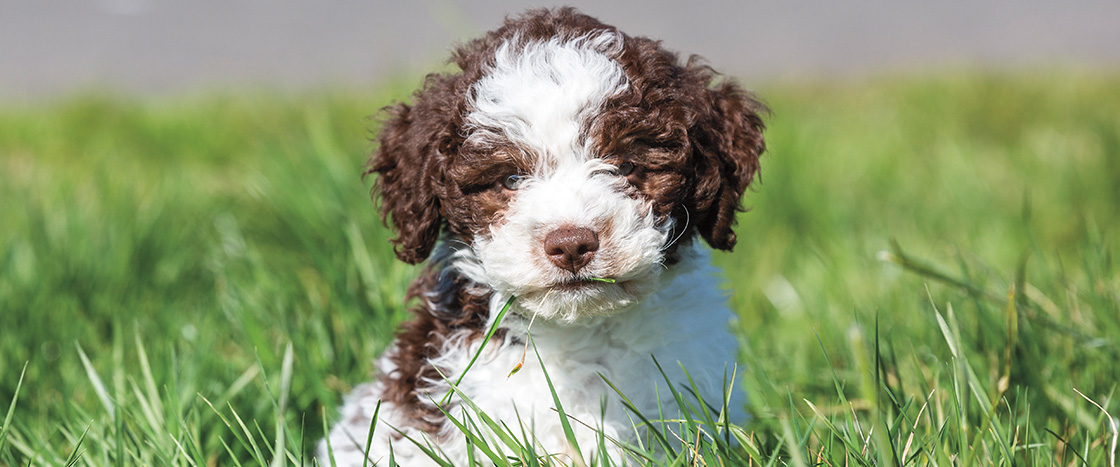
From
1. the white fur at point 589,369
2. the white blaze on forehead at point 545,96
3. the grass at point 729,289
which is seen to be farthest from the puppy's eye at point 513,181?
the grass at point 729,289

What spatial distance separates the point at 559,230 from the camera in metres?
2.69

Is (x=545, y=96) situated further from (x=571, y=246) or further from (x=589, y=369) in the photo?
(x=589, y=369)

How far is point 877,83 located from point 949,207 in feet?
18.5

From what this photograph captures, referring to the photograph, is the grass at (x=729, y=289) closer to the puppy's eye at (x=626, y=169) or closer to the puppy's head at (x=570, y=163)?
the puppy's head at (x=570, y=163)

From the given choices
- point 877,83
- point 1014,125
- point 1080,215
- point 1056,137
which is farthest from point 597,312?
point 877,83

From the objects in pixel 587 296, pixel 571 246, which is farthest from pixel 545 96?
pixel 587 296

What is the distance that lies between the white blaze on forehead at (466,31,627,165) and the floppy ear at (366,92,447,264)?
20cm

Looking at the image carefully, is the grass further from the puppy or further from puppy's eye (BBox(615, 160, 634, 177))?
puppy's eye (BBox(615, 160, 634, 177))

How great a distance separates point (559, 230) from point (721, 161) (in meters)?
0.74

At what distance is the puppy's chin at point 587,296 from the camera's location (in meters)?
2.79

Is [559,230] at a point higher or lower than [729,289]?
higher

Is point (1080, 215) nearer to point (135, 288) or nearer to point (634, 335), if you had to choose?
point (634, 335)

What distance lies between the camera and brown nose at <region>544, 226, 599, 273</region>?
267cm

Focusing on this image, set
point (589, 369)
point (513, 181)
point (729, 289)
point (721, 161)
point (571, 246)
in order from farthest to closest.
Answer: point (729, 289) < point (589, 369) < point (721, 161) < point (513, 181) < point (571, 246)
